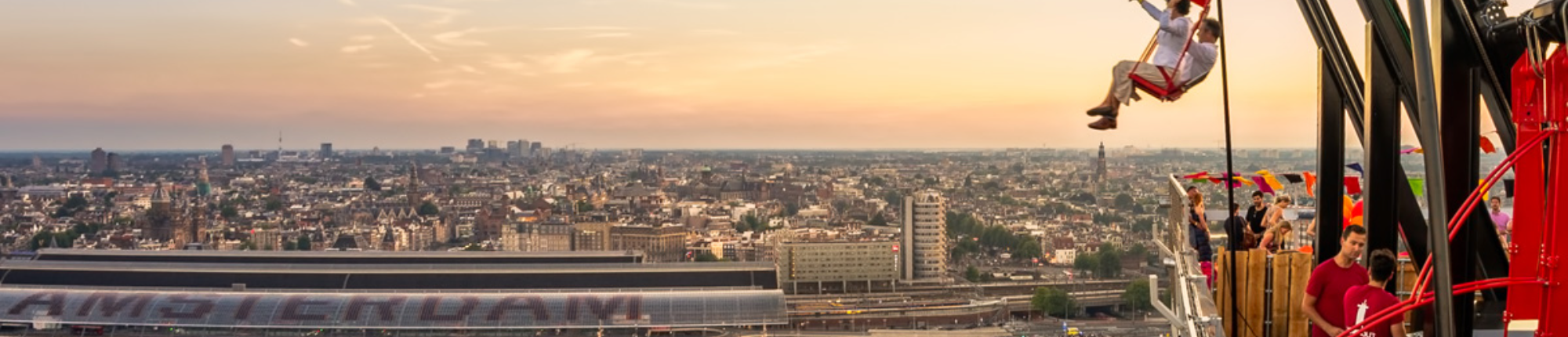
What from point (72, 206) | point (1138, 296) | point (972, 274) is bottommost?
point (972, 274)

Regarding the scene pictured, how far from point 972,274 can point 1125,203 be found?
10.1 feet

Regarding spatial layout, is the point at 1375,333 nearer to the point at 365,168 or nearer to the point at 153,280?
the point at 153,280

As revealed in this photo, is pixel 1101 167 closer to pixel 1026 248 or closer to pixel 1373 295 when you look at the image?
pixel 1026 248

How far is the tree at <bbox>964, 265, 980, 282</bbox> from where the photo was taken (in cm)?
2689

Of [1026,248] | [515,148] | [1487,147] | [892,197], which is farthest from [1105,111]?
[515,148]

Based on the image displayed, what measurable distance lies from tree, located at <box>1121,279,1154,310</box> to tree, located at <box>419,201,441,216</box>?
75.3 feet

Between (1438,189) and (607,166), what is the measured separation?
156ft

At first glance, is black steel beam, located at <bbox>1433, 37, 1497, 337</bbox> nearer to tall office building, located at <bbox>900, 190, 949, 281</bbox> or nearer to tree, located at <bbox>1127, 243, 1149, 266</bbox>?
tree, located at <bbox>1127, 243, 1149, 266</bbox>

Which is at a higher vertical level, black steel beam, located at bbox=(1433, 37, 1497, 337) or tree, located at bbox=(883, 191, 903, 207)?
black steel beam, located at bbox=(1433, 37, 1497, 337)

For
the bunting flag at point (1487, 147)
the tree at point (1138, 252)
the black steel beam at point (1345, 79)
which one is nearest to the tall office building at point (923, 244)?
the tree at point (1138, 252)

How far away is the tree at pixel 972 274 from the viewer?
26.9 m

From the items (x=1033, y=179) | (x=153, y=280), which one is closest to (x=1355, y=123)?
(x=153, y=280)

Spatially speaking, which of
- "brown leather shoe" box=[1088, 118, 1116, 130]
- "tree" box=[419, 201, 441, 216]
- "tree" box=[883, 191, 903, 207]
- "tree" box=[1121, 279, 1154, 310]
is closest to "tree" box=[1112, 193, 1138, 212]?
"tree" box=[1121, 279, 1154, 310]

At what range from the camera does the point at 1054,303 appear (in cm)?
2172
